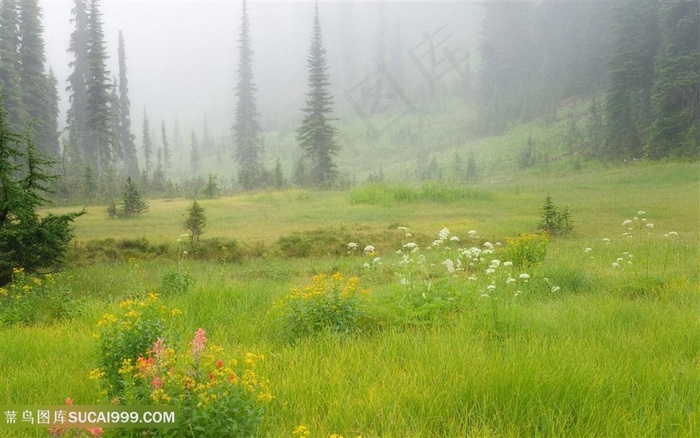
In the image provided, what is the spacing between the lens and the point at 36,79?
47.3 feet

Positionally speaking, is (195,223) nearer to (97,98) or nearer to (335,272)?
(335,272)

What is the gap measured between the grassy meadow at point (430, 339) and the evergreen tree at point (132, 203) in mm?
819

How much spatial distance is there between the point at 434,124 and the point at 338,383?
50.5m

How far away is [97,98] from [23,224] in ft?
30.7

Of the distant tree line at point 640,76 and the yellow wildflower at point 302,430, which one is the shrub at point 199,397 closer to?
the yellow wildflower at point 302,430

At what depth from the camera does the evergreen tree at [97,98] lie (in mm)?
13789

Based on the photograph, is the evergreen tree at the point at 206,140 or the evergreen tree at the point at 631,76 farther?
the evergreen tree at the point at 206,140

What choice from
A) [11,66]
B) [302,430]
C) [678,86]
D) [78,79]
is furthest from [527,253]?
[678,86]

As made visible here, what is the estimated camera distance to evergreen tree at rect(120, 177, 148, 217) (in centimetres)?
1178

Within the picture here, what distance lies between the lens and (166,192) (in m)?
14.6

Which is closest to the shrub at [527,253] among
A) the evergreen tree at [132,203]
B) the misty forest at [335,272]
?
the misty forest at [335,272]

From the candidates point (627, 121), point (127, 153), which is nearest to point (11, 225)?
point (127, 153)

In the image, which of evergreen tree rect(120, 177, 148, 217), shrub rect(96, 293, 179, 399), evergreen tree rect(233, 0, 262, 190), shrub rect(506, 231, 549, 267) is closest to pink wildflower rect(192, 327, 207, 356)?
shrub rect(96, 293, 179, 399)

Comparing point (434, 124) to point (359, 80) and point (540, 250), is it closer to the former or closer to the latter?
point (359, 80)
